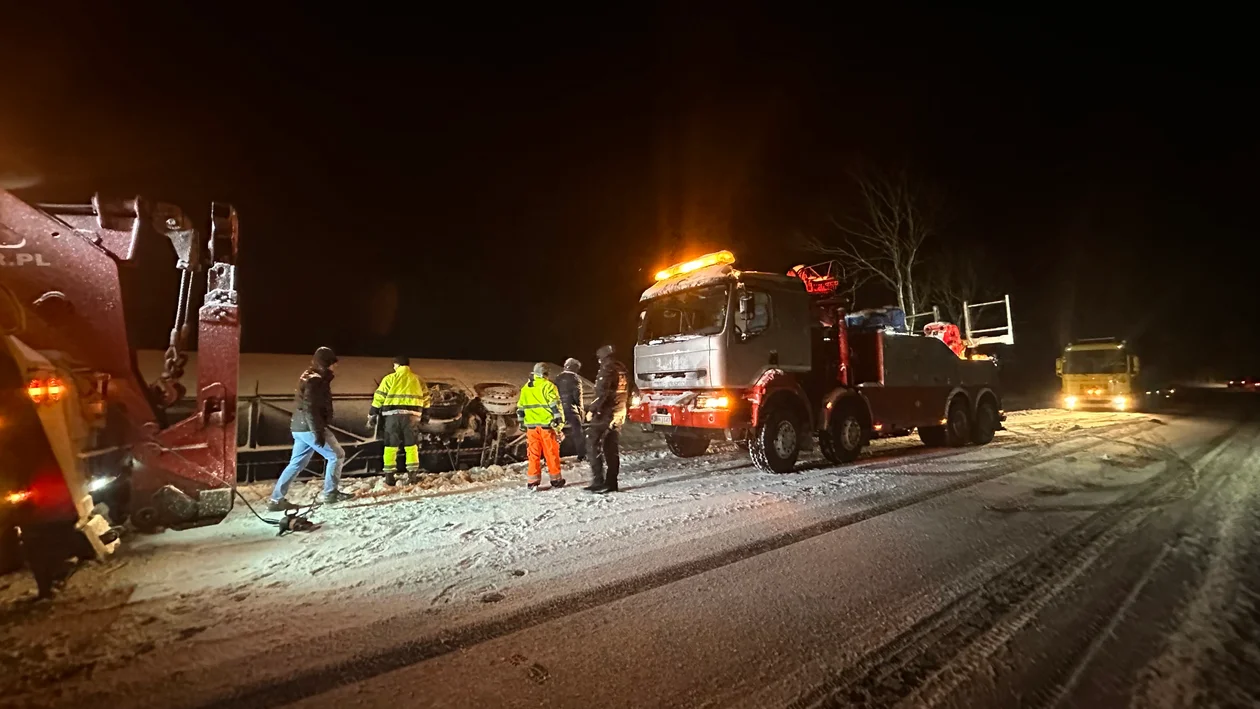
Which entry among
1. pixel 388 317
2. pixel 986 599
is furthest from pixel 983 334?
pixel 388 317

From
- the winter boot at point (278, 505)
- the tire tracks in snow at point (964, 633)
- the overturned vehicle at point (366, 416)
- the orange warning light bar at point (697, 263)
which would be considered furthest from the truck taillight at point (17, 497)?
the orange warning light bar at point (697, 263)

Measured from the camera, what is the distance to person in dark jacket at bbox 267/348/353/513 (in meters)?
6.32

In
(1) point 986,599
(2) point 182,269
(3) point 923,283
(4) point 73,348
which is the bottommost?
(1) point 986,599

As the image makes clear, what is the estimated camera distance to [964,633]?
11.3 feet

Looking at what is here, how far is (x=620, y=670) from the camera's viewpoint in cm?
299

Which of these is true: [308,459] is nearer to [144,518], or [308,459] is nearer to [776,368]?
[144,518]

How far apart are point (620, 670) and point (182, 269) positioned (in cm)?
535

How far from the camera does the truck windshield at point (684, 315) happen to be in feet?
28.9

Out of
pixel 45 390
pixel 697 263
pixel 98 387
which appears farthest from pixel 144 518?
pixel 697 263

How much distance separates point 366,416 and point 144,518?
13.8ft

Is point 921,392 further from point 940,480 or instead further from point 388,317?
point 388,317

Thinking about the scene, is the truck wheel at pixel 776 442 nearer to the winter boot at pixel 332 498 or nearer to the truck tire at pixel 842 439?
the truck tire at pixel 842 439

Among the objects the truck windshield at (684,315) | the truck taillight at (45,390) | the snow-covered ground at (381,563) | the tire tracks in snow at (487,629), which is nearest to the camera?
the tire tracks in snow at (487,629)

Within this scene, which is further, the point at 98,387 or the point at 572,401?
the point at 572,401
